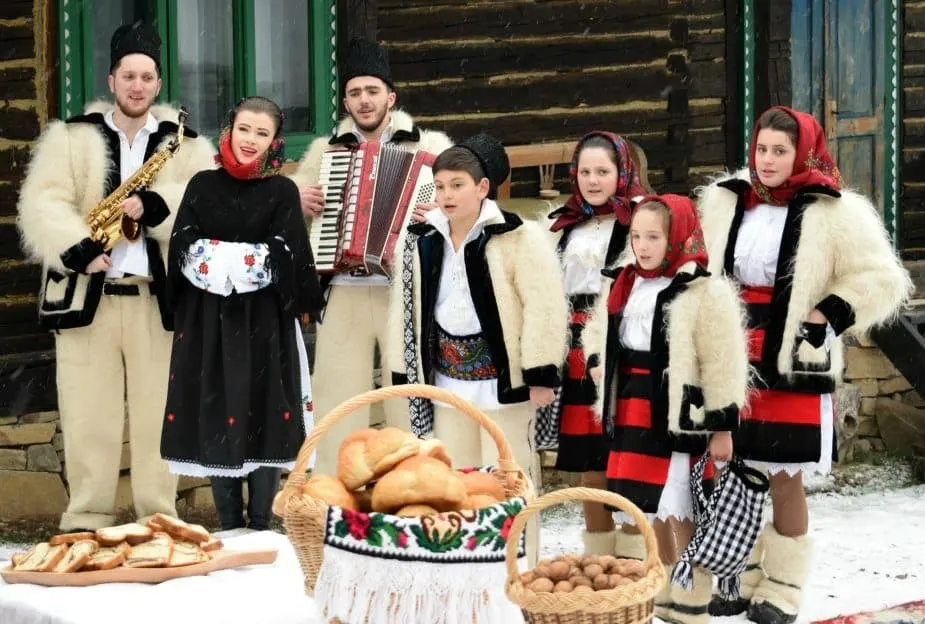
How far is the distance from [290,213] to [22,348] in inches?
84.8

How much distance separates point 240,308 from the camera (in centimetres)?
636

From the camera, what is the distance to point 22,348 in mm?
7922

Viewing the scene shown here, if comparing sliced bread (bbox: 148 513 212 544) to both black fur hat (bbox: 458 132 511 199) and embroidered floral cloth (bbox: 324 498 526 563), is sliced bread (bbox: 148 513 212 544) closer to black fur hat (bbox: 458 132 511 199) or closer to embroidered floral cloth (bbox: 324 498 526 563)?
embroidered floral cloth (bbox: 324 498 526 563)

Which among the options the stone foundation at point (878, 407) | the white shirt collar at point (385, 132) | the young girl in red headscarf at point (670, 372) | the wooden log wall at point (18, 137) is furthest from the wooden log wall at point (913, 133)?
the young girl in red headscarf at point (670, 372)

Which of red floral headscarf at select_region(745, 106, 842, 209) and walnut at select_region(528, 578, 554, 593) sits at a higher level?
red floral headscarf at select_region(745, 106, 842, 209)

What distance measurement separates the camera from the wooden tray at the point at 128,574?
4.71 meters

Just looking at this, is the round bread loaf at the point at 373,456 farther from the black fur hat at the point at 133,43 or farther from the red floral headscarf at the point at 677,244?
the black fur hat at the point at 133,43

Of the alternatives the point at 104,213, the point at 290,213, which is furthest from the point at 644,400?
the point at 104,213

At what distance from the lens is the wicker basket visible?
13.9 feet

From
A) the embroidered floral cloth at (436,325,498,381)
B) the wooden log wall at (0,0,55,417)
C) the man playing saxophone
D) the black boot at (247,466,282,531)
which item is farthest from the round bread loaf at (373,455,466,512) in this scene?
the wooden log wall at (0,0,55,417)

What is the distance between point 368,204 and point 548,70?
3.56 meters

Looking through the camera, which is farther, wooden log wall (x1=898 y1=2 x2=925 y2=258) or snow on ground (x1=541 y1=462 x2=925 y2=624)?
wooden log wall (x1=898 y1=2 x2=925 y2=258)

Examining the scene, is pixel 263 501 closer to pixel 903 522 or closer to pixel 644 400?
pixel 644 400

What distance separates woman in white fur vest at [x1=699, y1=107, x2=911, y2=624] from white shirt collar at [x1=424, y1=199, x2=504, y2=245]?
789mm
